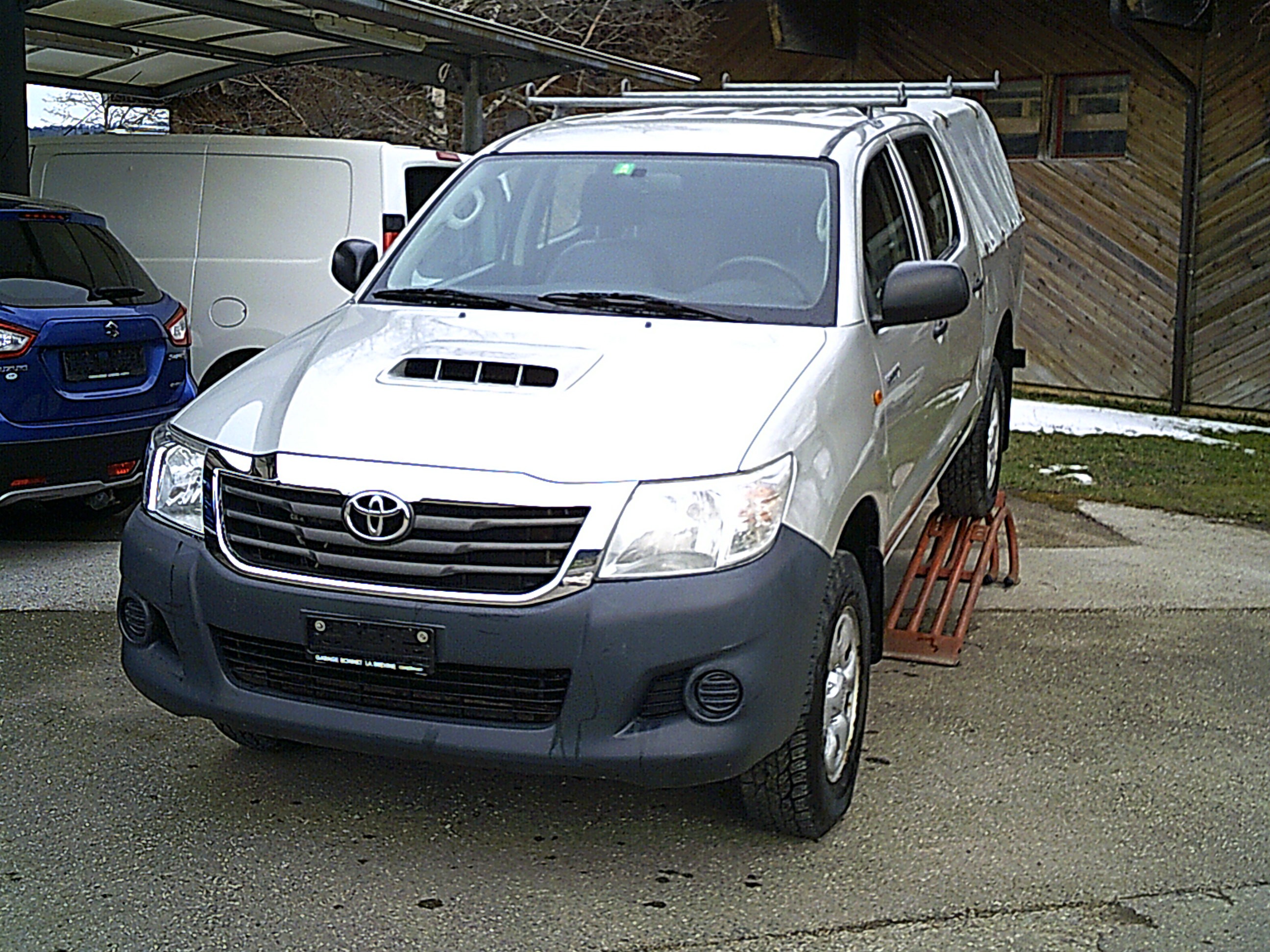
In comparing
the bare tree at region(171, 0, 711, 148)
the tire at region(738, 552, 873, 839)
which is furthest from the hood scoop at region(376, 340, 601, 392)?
the bare tree at region(171, 0, 711, 148)

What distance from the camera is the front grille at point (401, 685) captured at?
375cm

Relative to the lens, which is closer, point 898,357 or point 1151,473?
point 898,357

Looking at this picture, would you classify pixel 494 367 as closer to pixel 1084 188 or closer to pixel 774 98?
pixel 774 98

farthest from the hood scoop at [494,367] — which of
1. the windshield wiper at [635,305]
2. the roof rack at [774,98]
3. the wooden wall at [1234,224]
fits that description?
the wooden wall at [1234,224]

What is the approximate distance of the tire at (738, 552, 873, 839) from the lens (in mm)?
4043

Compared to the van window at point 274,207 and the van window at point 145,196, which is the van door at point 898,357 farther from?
the van window at point 145,196

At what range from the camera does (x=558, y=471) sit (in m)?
3.75

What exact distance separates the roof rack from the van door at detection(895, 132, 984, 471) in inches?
12.2

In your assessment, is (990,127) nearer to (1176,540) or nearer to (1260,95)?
(1176,540)

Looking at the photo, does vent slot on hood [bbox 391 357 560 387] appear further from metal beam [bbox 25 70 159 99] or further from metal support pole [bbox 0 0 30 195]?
metal beam [bbox 25 70 159 99]

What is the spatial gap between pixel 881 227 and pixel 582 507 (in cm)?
219

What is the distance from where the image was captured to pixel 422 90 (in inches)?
687

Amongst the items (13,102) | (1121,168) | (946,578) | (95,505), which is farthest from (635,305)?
(1121,168)

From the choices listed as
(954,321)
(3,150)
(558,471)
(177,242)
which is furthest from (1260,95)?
(558,471)
